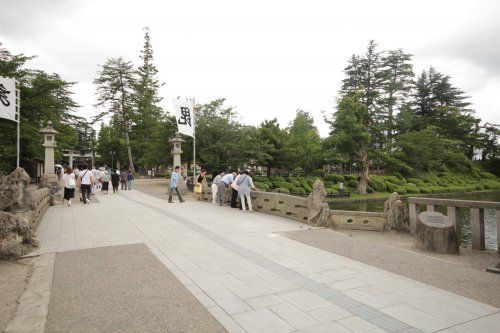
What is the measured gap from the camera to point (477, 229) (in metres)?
7.05

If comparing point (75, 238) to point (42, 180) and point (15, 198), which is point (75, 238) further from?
point (42, 180)

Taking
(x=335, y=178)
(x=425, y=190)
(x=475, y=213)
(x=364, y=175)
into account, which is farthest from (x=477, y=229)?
(x=425, y=190)

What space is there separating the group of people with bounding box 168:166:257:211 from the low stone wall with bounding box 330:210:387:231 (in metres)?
3.58

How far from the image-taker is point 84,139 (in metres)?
64.1

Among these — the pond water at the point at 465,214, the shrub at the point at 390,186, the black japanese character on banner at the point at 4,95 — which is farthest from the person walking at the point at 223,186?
the shrub at the point at 390,186

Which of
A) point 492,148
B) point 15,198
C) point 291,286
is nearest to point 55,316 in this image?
point 291,286

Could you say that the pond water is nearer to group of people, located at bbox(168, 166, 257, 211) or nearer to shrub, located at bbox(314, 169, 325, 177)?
group of people, located at bbox(168, 166, 257, 211)

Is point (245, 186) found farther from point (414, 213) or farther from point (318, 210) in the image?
point (414, 213)

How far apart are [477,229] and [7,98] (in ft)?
53.4

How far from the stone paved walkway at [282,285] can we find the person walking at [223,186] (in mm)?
5242

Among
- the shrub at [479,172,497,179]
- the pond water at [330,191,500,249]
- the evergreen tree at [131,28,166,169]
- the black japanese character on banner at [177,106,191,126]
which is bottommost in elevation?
the pond water at [330,191,500,249]

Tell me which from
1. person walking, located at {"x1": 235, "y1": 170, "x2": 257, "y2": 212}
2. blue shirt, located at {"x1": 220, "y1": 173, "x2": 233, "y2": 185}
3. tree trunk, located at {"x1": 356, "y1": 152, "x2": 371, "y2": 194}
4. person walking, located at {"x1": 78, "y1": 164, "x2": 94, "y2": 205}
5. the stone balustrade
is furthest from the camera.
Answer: tree trunk, located at {"x1": 356, "y1": 152, "x2": 371, "y2": 194}

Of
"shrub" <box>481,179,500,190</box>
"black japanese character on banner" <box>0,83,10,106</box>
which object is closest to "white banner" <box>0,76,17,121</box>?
"black japanese character on banner" <box>0,83,10,106</box>

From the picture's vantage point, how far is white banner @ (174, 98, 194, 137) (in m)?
16.2
